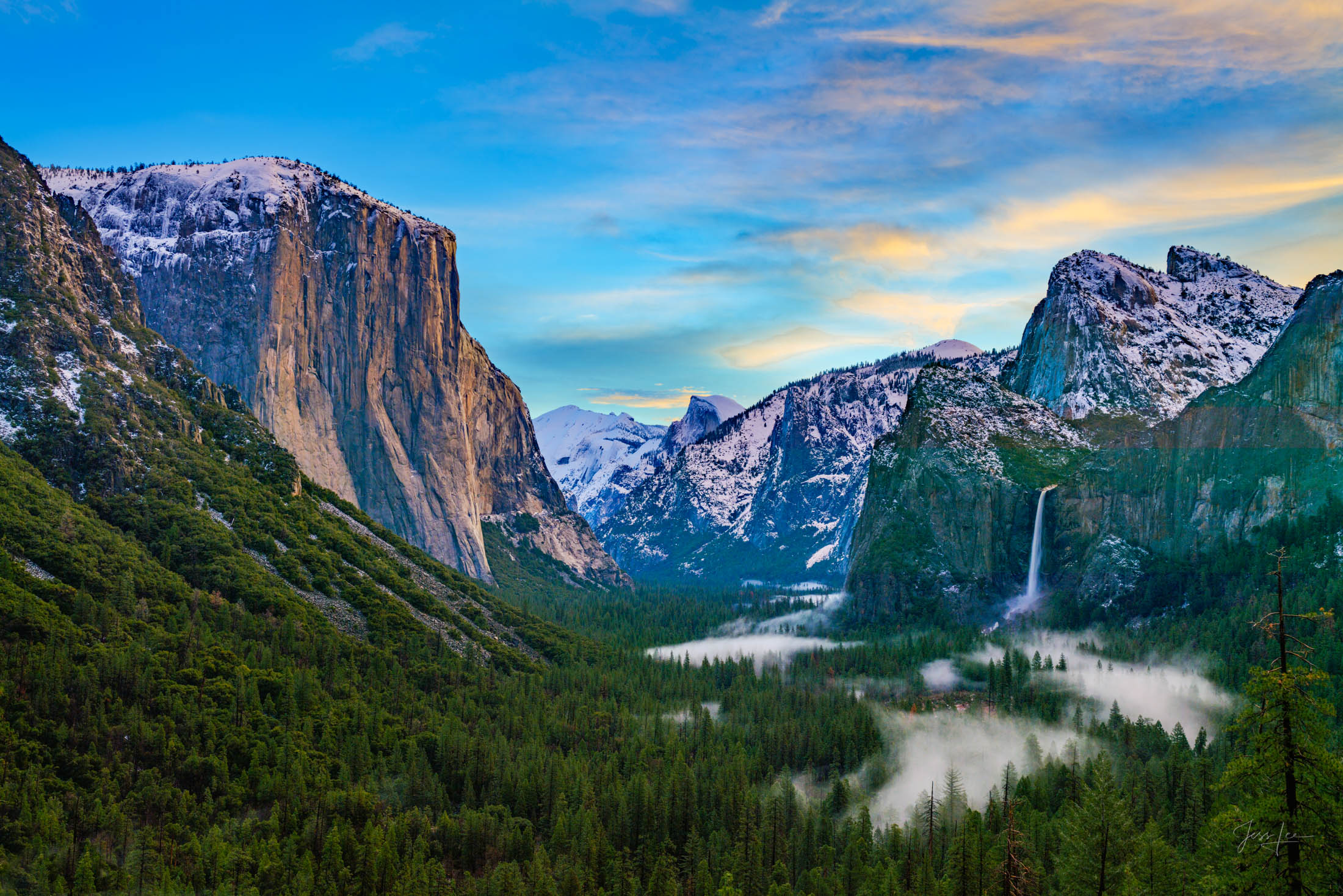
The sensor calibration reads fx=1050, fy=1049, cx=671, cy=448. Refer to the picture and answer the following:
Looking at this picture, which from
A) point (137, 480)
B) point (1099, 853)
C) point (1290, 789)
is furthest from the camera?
point (137, 480)

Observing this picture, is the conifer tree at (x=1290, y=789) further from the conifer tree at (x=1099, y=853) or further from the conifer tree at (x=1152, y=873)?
the conifer tree at (x=1099, y=853)

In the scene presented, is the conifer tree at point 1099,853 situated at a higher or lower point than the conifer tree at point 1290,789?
lower

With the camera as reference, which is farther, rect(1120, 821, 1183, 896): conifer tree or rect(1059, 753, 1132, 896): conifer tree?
rect(1059, 753, 1132, 896): conifer tree

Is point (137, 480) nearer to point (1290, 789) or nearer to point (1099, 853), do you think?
point (1099, 853)

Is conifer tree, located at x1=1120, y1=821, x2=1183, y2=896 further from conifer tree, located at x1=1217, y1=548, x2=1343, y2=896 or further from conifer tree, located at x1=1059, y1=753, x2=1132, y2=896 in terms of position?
conifer tree, located at x1=1217, y1=548, x2=1343, y2=896

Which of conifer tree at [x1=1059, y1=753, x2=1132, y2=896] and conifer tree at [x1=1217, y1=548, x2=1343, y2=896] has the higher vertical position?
conifer tree at [x1=1217, y1=548, x2=1343, y2=896]

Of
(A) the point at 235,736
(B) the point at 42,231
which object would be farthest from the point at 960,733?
(B) the point at 42,231

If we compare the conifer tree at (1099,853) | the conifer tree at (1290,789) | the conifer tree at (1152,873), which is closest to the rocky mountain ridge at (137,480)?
the conifer tree at (1099,853)

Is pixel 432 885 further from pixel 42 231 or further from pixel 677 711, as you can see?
pixel 42 231

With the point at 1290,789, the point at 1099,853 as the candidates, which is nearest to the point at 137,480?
the point at 1099,853

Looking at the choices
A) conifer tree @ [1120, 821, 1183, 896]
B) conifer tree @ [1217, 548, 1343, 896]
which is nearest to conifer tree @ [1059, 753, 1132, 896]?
conifer tree @ [1120, 821, 1183, 896]

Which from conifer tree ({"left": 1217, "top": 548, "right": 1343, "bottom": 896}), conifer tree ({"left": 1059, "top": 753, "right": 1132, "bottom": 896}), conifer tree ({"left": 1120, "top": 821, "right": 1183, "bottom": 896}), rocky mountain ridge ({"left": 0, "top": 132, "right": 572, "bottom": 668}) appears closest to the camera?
conifer tree ({"left": 1217, "top": 548, "right": 1343, "bottom": 896})

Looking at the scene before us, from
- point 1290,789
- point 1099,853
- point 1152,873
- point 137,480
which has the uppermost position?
point 137,480
